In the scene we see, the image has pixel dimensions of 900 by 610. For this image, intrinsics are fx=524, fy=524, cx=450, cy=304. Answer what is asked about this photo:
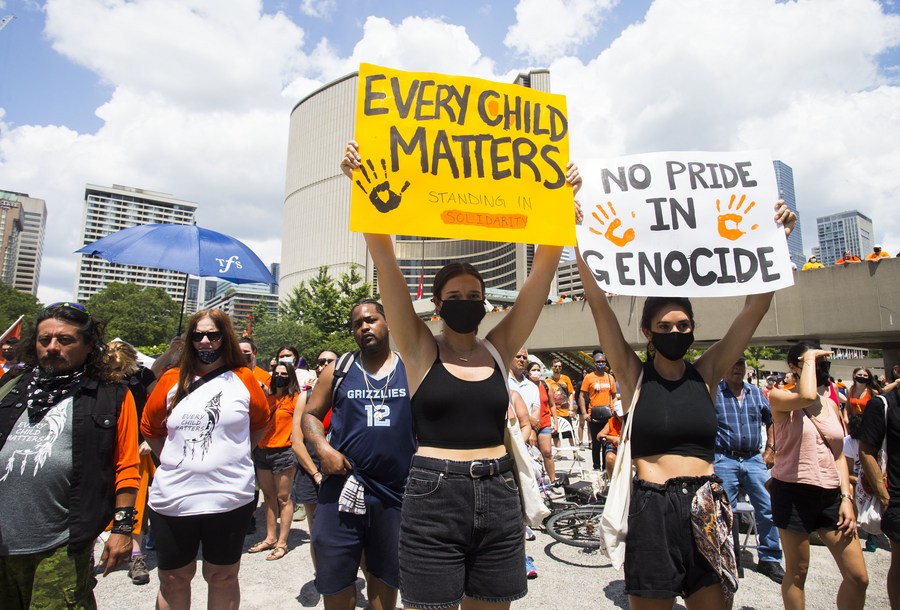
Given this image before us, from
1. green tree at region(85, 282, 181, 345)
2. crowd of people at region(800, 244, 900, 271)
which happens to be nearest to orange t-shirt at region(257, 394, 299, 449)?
crowd of people at region(800, 244, 900, 271)

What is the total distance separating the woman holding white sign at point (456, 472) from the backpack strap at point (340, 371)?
3.58 ft

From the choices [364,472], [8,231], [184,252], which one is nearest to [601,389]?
[184,252]

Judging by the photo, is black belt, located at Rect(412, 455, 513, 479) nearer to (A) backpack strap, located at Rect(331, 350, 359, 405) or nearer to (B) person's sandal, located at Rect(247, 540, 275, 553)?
(A) backpack strap, located at Rect(331, 350, 359, 405)

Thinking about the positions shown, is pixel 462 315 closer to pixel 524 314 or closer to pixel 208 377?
pixel 524 314

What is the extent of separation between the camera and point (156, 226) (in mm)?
5906

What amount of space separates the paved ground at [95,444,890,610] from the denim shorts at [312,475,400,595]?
60.4 inches

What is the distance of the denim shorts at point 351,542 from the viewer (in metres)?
3.03

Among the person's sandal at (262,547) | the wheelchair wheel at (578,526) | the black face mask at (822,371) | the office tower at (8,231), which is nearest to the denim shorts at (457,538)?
the black face mask at (822,371)

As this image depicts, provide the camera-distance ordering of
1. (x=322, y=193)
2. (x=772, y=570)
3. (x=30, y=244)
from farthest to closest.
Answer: (x=30, y=244) < (x=322, y=193) < (x=772, y=570)

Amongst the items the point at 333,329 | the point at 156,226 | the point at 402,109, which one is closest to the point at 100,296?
the point at 333,329

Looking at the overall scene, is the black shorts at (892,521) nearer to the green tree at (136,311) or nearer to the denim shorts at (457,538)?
the denim shorts at (457,538)

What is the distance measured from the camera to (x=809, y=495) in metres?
3.62

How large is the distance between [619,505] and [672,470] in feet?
0.97

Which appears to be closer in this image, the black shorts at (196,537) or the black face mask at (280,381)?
the black shorts at (196,537)
